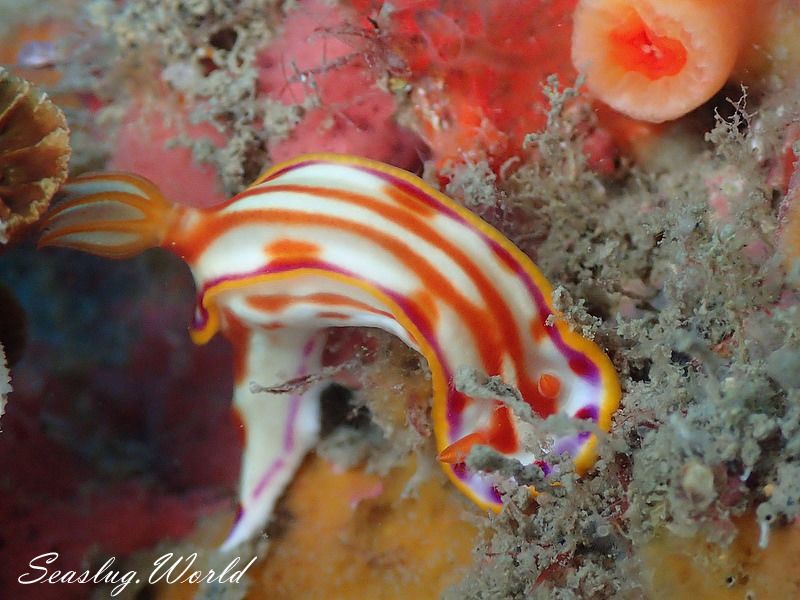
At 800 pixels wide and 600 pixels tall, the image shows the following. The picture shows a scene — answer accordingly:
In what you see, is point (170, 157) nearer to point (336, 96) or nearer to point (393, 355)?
point (336, 96)

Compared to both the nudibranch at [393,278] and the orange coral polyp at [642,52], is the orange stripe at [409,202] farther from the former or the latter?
the orange coral polyp at [642,52]

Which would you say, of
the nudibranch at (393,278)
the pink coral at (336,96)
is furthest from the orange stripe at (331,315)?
the pink coral at (336,96)

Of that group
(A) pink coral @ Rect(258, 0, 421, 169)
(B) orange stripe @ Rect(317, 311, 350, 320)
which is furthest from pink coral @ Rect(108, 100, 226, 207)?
(B) orange stripe @ Rect(317, 311, 350, 320)

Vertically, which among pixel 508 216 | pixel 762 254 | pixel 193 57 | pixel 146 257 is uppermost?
pixel 193 57

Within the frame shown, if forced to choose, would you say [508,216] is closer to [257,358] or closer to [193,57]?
[257,358]

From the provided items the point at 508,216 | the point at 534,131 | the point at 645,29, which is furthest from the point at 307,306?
the point at 645,29

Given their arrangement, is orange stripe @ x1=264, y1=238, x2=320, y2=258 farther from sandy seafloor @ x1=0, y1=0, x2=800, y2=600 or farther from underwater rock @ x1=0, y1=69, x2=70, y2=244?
underwater rock @ x1=0, y1=69, x2=70, y2=244

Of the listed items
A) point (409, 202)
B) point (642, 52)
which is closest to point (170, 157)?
point (409, 202)
